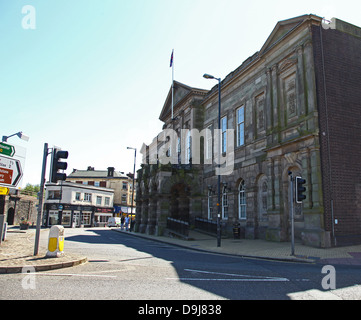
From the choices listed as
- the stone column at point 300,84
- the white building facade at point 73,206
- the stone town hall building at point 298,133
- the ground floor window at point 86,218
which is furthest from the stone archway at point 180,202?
the ground floor window at point 86,218

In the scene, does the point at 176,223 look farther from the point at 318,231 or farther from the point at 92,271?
the point at 92,271

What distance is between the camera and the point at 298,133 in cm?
1762

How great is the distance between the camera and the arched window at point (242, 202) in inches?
906

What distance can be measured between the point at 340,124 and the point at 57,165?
14407 mm

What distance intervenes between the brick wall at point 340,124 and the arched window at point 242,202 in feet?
25.5

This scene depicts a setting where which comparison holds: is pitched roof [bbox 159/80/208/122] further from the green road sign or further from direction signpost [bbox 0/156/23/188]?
direction signpost [bbox 0/156/23/188]

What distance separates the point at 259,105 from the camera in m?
22.3

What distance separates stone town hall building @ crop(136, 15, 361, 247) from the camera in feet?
52.7

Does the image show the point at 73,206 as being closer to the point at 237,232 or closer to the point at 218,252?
the point at 237,232

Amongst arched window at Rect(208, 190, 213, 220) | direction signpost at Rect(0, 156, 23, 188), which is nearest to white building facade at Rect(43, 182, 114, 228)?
arched window at Rect(208, 190, 213, 220)

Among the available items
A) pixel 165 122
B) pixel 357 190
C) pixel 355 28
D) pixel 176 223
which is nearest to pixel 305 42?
pixel 355 28

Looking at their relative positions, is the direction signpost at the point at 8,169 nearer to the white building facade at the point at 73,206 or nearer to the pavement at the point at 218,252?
the pavement at the point at 218,252
